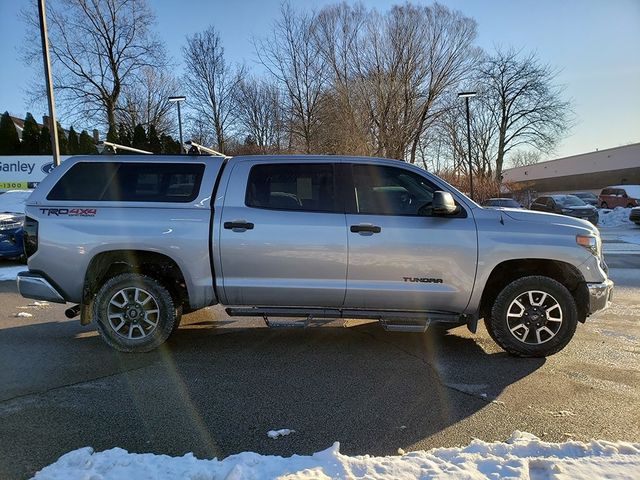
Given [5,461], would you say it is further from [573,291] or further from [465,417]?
[573,291]

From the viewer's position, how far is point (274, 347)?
17.2 feet

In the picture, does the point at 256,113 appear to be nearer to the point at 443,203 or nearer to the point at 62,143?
the point at 62,143

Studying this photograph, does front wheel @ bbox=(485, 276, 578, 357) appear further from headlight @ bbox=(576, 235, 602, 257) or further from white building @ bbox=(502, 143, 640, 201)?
white building @ bbox=(502, 143, 640, 201)

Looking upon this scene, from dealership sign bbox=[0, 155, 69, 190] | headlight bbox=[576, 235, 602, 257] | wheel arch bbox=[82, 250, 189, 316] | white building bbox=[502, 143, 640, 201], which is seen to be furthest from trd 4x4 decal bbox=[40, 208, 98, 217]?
white building bbox=[502, 143, 640, 201]

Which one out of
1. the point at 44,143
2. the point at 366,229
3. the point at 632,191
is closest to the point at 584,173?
the point at 632,191

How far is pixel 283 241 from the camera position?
468cm

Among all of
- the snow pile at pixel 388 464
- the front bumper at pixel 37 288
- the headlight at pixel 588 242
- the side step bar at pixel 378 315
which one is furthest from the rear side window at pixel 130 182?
the headlight at pixel 588 242

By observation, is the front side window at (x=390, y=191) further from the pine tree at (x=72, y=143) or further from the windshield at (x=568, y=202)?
the pine tree at (x=72, y=143)

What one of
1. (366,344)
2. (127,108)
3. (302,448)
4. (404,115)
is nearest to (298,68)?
(404,115)

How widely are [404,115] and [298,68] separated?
871 centimetres

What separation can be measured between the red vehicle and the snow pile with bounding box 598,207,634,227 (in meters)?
4.78

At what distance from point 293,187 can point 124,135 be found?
38.7m

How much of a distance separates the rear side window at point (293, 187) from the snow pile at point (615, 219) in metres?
25.2

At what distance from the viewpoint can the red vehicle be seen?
3173 cm
